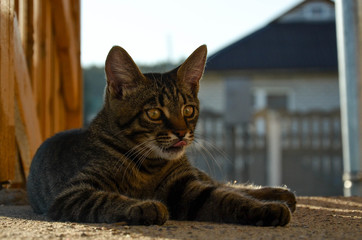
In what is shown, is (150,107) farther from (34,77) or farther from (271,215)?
(34,77)

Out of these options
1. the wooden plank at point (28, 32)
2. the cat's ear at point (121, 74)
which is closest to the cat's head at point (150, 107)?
the cat's ear at point (121, 74)

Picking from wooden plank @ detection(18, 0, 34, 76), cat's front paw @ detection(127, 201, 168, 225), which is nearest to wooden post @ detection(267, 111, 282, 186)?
wooden plank @ detection(18, 0, 34, 76)

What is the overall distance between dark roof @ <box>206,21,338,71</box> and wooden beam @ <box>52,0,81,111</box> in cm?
826

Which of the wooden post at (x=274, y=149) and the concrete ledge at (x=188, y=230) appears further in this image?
the wooden post at (x=274, y=149)

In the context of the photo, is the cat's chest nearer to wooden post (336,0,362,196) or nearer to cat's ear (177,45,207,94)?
cat's ear (177,45,207,94)

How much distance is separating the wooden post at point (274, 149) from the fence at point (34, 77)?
5004 millimetres

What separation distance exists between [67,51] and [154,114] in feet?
9.70

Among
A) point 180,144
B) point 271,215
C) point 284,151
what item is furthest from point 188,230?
point 284,151

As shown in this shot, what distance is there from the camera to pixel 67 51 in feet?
18.2

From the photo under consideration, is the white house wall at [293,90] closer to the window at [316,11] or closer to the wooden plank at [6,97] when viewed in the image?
the window at [316,11]

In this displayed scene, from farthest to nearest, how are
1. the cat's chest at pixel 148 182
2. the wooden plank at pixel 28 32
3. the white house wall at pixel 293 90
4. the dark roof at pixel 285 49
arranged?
the dark roof at pixel 285 49 < the white house wall at pixel 293 90 < the wooden plank at pixel 28 32 < the cat's chest at pixel 148 182

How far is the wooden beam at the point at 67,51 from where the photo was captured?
5172 millimetres

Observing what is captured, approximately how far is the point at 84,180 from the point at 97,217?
375 mm

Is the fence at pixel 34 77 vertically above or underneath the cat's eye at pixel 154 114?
above
